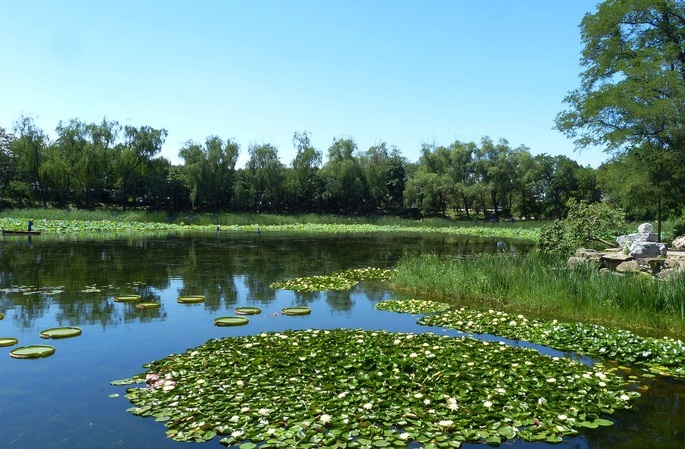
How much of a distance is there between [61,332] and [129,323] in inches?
62.9

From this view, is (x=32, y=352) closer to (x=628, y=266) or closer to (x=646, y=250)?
(x=628, y=266)

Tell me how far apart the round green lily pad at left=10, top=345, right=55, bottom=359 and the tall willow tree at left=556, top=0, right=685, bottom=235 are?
859 inches

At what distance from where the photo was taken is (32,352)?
8.81m

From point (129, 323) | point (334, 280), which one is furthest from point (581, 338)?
point (129, 323)

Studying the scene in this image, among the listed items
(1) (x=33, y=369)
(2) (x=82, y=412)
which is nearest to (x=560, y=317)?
(2) (x=82, y=412)

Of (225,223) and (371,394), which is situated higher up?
(225,223)

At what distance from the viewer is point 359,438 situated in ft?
18.1

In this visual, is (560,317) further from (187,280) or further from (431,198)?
(431,198)

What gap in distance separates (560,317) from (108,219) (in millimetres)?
48485

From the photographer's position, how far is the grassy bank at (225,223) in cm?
4400

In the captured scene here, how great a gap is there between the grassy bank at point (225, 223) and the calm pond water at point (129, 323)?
18534mm

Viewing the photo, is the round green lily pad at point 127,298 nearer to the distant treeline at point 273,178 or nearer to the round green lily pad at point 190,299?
the round green lily pad at point 190,299

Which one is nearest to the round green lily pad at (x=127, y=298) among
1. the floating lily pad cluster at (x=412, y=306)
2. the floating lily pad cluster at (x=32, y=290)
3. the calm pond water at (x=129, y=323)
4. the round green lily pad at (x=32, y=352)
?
the calm pond water at (x=129, y=323)

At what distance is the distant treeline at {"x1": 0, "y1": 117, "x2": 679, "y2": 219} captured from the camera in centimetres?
5756
